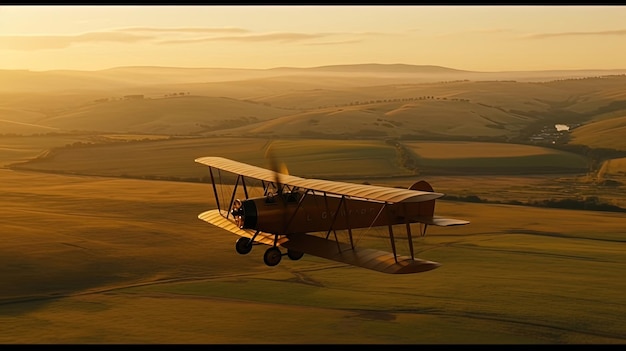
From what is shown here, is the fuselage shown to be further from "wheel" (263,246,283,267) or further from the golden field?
the golden field

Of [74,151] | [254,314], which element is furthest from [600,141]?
[254,314]

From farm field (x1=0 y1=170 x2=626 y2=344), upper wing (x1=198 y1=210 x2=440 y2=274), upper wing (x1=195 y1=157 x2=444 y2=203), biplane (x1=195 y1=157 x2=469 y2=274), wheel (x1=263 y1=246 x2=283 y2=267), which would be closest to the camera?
upper wing (x1=195 y1=157 x2=444 y2=203)

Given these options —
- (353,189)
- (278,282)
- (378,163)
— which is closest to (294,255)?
(353,189)

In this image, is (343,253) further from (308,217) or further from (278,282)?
(278,282)

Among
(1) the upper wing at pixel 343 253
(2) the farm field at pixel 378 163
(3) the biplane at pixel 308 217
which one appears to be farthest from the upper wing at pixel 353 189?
(2) the farm field at pixel 378 163

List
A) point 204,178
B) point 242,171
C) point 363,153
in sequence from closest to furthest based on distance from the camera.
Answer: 1. point 242,171
2. point 204,178
3. point 363,153

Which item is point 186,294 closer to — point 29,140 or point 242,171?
point 242,171

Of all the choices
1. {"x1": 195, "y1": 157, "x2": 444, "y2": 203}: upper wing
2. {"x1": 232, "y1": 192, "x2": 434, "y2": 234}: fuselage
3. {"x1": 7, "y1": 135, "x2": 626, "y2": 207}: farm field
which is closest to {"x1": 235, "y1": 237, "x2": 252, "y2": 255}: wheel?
{"x1": 232, "y1": 192, "x2": 434, "y2": 234}: fuselage
